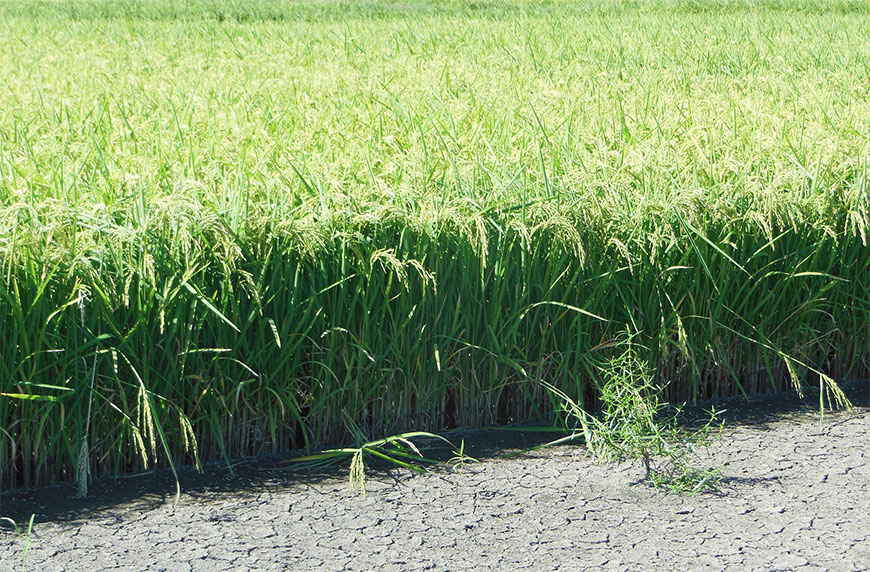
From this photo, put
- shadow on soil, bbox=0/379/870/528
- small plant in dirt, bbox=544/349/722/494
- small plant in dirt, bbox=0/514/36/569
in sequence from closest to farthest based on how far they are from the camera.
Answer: small plant in dirt, bbox=0/514/36/569
shadow on soil, bbox=0/379/870/528
small plant in dirt, bbox=544/349/722/494

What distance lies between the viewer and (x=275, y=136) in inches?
125

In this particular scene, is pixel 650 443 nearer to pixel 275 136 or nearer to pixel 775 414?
pixel 775 414

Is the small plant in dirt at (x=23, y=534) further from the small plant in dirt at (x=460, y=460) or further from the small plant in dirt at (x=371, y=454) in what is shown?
the small plant in dirt at (x=460, y=460)

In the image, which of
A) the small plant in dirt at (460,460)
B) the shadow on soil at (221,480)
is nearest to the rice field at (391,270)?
the shadow on soil at (221,480)

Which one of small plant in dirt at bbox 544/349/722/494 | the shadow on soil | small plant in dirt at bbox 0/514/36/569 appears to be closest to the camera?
small plant in dirt at bbox 0/514/36/569

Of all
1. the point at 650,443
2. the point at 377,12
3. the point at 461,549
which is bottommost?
the point at 461,549

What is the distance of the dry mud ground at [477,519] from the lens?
1836mm

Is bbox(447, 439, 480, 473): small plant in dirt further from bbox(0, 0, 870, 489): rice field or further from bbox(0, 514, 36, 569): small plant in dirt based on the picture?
bbox(0, 514, 36, 569): small plant in dirt

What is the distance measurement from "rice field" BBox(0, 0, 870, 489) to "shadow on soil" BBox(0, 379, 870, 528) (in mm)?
50

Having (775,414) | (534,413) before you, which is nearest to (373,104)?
(534,413)

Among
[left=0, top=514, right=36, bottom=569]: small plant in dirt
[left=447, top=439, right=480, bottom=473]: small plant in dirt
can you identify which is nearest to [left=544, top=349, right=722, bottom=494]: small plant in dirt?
[left=447, top=439, right=480, bottom=473]: small plant in dirt

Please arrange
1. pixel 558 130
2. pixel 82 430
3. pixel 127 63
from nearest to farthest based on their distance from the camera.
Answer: pixel 82 430 → pixel 558 130 → pixel 127 63

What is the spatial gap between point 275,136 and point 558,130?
930mm

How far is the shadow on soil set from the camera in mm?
2018
